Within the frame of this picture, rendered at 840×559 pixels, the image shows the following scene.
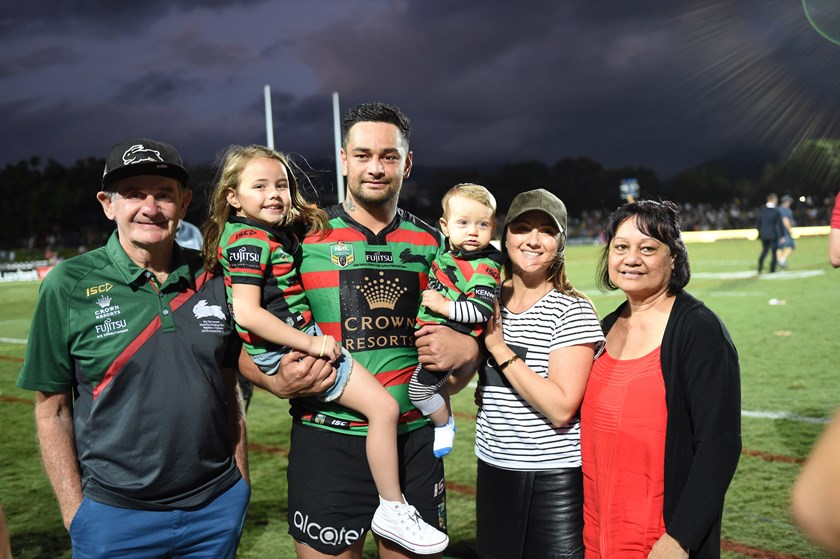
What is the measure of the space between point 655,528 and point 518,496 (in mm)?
525

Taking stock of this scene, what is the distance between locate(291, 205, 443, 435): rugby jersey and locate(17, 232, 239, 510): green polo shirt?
47cm

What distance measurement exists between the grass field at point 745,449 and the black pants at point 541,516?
1834mm

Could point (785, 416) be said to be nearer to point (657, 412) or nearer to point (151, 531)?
point (657, 412)

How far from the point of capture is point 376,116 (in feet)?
9.94

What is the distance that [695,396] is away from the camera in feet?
7.83

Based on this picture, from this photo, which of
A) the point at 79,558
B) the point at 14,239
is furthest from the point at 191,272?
the point at 14,239

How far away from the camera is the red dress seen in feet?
8.06

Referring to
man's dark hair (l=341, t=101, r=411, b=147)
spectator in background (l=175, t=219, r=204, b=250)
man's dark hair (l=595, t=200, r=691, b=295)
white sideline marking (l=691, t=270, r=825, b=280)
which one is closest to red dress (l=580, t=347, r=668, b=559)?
man's dark hair (l=595, t=200, r=691, b=295)

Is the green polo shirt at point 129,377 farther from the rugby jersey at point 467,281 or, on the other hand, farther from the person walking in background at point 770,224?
the person walking in background at point 770,224

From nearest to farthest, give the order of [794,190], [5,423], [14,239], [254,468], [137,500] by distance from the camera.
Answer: [137,500], [254,468], [5,423], [14,239], [794,190]

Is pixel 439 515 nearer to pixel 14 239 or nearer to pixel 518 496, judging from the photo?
pixel 518 496

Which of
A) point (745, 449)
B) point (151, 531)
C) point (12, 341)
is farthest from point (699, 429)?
point (12, 341)

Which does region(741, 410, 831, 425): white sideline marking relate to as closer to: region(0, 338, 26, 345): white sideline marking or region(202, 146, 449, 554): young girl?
region(202, 146, 449, 554): young girl

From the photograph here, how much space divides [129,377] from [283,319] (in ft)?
2.05
